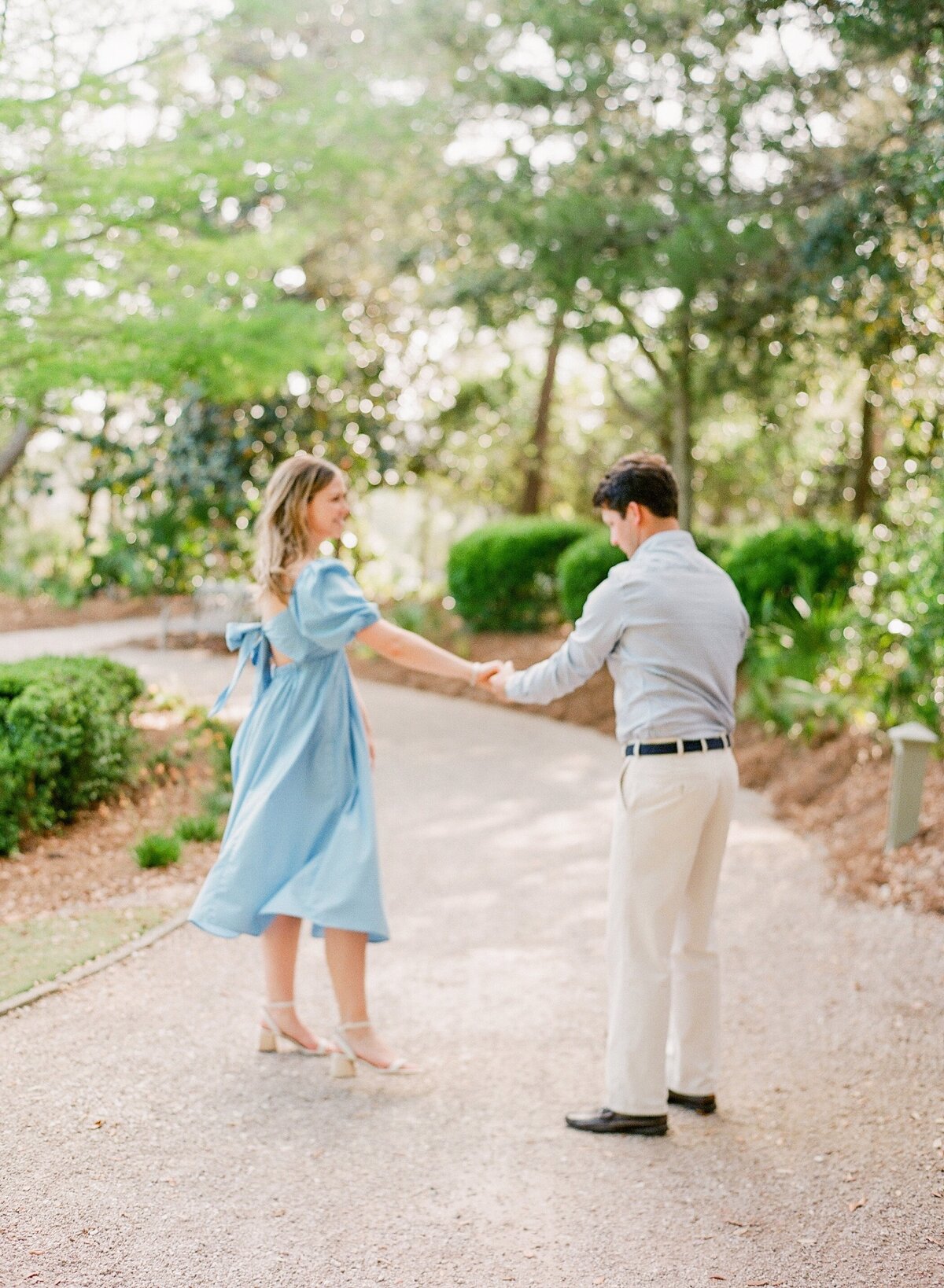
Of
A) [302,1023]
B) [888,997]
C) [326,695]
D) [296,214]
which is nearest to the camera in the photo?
Answer: [326,695]

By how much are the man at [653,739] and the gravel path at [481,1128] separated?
34 cm

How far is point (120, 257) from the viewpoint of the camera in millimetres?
7578

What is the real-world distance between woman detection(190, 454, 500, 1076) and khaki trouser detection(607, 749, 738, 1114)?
29.0 inches

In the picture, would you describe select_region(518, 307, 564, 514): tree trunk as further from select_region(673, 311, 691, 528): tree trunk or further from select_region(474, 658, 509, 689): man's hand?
select_region(474, 658, 509, 689): man's hand

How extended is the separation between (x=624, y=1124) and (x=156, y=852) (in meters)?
3.18

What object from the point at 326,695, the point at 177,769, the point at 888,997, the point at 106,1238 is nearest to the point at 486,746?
the point at 177,769

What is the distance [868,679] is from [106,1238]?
7310 mm

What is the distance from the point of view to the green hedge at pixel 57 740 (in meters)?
6.45

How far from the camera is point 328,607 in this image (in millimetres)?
3988

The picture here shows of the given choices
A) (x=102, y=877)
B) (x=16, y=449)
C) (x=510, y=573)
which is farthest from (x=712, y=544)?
(x=102, y=877)

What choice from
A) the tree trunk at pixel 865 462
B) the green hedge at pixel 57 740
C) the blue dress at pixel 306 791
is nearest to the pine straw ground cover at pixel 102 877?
the green hedge at pixel 57 740

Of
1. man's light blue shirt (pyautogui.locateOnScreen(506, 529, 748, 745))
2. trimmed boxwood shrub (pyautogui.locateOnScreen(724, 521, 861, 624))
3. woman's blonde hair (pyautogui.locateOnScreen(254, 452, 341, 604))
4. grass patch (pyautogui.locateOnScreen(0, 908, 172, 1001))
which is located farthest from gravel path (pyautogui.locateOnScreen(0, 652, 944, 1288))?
trimmed boxwood shrub (pyautogui.locateOnScreen(724, 521, 861, 624))

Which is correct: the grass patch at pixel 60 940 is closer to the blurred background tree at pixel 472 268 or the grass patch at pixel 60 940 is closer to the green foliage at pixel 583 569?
the blurred background tree at pixel 472 268

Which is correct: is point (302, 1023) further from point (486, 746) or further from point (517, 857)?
point (486, 746)
